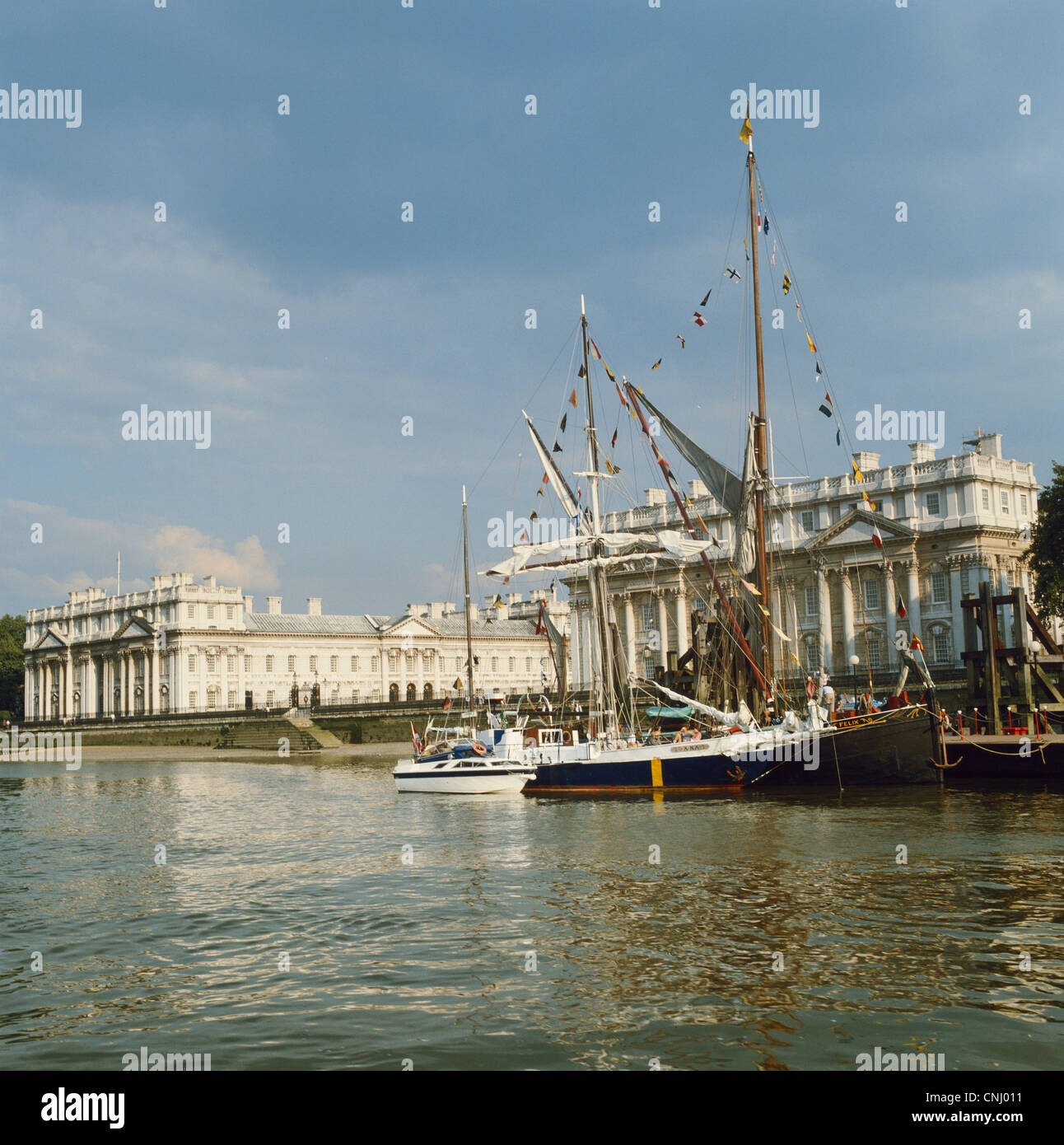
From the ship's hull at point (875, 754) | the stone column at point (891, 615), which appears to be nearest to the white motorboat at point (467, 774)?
the ship's hull at point (875, 754)

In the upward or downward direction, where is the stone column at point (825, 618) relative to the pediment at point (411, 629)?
downward

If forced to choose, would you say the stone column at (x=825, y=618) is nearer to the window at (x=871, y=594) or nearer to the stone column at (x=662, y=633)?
the window at (x=871, y=594)

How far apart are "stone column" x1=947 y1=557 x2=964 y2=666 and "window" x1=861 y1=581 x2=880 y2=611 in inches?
244

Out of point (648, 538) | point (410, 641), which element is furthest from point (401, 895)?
point (410, 641)

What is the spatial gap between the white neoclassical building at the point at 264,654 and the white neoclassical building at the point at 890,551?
122ft

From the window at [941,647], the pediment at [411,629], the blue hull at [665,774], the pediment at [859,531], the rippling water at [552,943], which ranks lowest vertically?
the rippling water at [552,943]

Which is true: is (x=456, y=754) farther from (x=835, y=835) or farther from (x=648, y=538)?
(x=835, y=835)

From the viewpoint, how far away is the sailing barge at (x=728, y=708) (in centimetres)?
4016

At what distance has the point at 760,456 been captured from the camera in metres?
46.2

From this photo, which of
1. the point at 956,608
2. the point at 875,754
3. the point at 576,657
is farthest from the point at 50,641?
the point at 875,754

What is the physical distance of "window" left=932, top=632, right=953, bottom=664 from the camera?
8264 centimetres

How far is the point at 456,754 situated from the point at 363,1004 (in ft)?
111

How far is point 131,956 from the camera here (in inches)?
674

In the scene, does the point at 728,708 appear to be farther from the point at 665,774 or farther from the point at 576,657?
the point at 576,657
